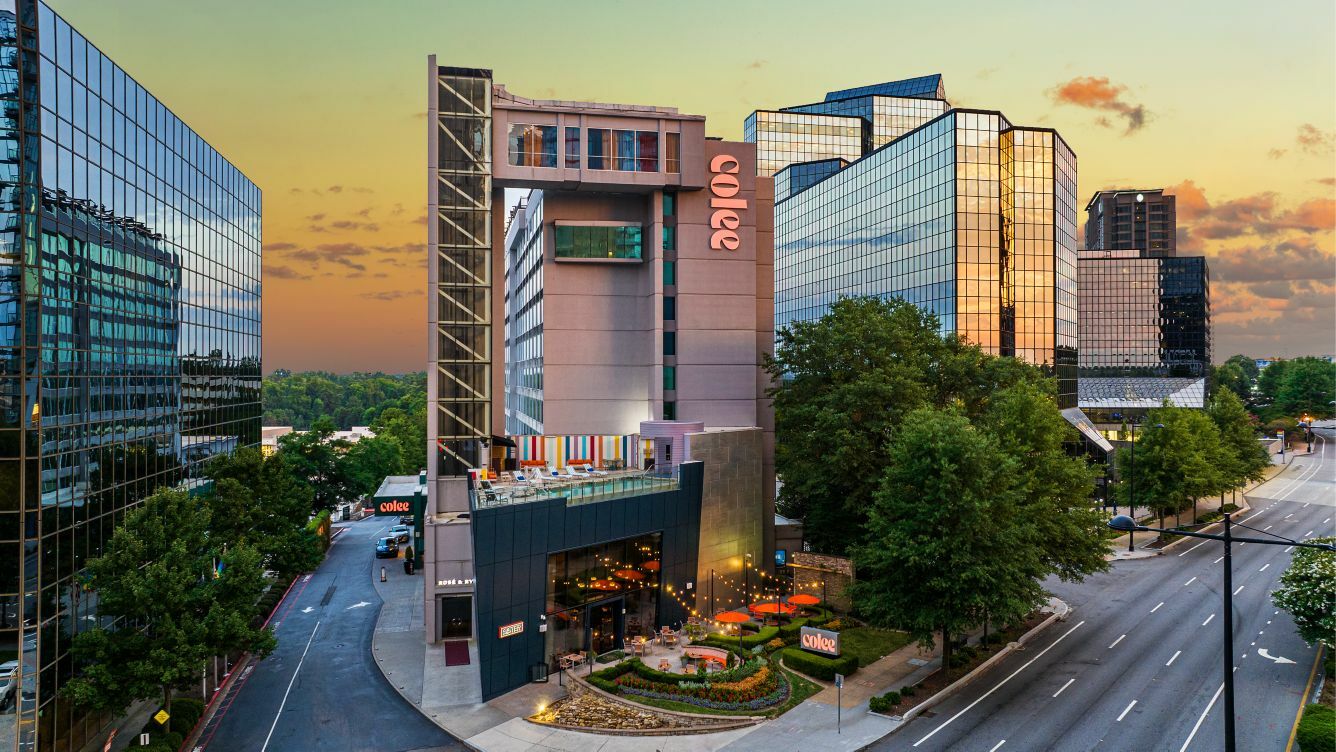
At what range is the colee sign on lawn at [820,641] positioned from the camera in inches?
1401

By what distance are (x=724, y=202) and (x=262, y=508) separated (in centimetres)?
3245

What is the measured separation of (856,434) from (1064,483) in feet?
35.5

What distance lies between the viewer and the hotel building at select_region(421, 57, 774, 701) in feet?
135

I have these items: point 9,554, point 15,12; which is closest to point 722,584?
point 9,554

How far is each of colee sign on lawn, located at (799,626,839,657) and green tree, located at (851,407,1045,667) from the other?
83.2 inches

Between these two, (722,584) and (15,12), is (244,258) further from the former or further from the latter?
(722,584)

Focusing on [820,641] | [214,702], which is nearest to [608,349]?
[820,641]

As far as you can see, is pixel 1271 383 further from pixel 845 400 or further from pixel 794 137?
pixel 845 400

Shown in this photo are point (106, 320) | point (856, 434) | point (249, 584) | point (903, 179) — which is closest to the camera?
point (249, 584)

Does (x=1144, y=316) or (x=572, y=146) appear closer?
(x=572, y=146)

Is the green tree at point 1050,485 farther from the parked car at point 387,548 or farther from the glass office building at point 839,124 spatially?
the glass office building at point 839,124

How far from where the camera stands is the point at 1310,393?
14938 cm

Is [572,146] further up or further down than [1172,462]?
A: further up

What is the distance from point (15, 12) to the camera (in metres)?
28.1
